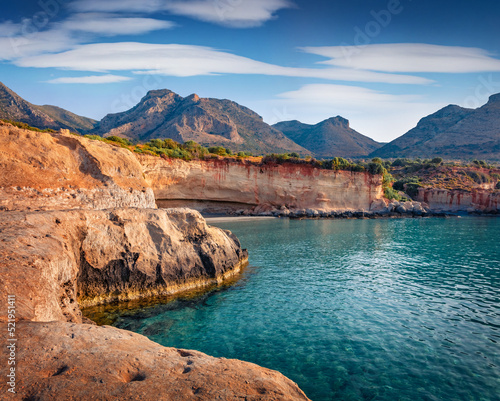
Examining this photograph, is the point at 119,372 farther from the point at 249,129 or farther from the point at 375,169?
the point at 249,129

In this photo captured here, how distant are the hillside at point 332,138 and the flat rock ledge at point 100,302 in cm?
12821

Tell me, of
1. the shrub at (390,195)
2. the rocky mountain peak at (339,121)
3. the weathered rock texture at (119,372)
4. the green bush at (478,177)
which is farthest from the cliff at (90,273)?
the rocky mountain peak at (339,121)

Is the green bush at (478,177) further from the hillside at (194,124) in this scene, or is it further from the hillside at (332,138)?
the hillside at (332,138)

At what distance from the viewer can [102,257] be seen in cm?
1147

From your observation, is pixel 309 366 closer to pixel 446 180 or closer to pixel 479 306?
pixel 479 306

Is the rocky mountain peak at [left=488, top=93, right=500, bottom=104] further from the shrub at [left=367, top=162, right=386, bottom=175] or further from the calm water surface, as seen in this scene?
the calm water surface

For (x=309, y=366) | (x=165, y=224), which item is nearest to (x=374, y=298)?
(x=309, y=366)

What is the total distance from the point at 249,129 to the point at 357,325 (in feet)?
399

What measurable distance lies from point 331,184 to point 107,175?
38.7 metres

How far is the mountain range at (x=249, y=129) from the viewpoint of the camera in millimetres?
102956

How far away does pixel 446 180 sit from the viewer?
69.6m

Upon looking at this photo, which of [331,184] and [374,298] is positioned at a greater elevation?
[331,184]

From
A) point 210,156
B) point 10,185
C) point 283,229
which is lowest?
point 283,229

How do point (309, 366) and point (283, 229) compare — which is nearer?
point (309, 366)
